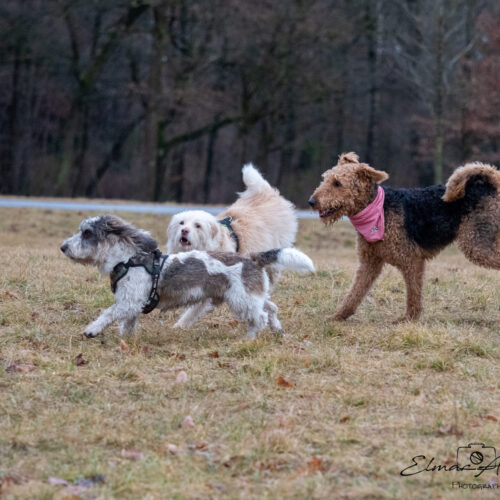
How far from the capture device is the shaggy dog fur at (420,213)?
704 centimetres

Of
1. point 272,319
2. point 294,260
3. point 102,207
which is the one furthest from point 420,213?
point 102,207

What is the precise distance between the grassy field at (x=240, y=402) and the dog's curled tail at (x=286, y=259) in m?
0.63

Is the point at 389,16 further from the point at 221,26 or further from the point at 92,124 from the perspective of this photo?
the point at 92,124

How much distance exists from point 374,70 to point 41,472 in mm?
31277

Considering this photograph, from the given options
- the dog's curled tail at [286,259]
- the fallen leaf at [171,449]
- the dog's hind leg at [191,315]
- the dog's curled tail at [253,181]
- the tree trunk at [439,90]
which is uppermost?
the tree trunk at [439,90]

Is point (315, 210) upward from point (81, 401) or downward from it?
upward

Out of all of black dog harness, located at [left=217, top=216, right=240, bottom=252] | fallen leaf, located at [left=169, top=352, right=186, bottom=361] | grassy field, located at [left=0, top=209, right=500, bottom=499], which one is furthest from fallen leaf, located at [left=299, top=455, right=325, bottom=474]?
black dog harness, located at [left=217, top=216, right=240, bottom=252]

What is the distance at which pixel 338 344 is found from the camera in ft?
21.1

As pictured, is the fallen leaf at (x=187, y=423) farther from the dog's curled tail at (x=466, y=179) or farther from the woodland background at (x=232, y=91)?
the woodland background at (x=232, y=91)

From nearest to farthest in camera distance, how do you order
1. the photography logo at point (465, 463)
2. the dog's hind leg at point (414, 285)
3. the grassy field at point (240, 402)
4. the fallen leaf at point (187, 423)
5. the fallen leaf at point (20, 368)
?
the grassy field at point (240, 402) → the photography logo at point (465, 463) → the fallen leaf at point (187, 423) → the fallen leaf at point (20, 368) → the dog's hind leg at point (414, 285)

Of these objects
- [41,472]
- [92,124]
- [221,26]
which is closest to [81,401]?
[41,472]

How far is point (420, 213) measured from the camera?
7.21 metres

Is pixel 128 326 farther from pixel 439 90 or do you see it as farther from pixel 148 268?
pixel 439 90

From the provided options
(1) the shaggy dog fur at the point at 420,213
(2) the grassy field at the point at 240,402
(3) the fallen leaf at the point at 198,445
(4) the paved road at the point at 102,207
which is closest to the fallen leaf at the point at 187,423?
(2) the grassy field at the point at 240,402
